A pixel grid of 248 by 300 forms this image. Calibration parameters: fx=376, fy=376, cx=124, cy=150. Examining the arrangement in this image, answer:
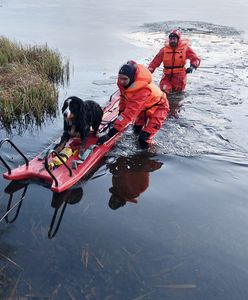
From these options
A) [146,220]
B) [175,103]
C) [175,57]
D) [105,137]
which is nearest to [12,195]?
[105,137]

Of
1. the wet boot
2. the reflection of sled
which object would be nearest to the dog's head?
the reflection of sled

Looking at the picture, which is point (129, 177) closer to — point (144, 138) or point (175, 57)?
point (144, 138)

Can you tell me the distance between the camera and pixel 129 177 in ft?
21.2

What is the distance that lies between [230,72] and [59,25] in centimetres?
1178

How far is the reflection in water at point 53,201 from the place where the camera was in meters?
5.16

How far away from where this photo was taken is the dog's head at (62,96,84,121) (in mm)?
5688

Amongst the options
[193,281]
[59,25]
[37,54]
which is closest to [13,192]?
[193,281]

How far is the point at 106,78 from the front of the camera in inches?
494

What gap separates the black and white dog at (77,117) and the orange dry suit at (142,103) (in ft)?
1.57

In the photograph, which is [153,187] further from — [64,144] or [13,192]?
[13,192]

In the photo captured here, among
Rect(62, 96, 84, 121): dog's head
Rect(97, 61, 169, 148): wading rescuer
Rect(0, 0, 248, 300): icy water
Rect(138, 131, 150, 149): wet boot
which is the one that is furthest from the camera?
Rect(138, 131, 150, 149): wet boot

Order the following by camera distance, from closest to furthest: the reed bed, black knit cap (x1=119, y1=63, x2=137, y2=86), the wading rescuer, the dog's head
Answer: the dog's head
black knit cap (x1=119, y1=63, x2=137, y2=86)
the wading rescuer
the reed bed

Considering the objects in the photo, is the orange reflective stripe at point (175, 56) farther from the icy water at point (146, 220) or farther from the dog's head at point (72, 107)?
the dog's head at point (72, 107)

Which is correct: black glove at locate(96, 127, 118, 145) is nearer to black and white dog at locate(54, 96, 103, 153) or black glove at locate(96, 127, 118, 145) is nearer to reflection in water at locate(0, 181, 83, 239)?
black and white dog at locate(54, 96, 103, 153)
